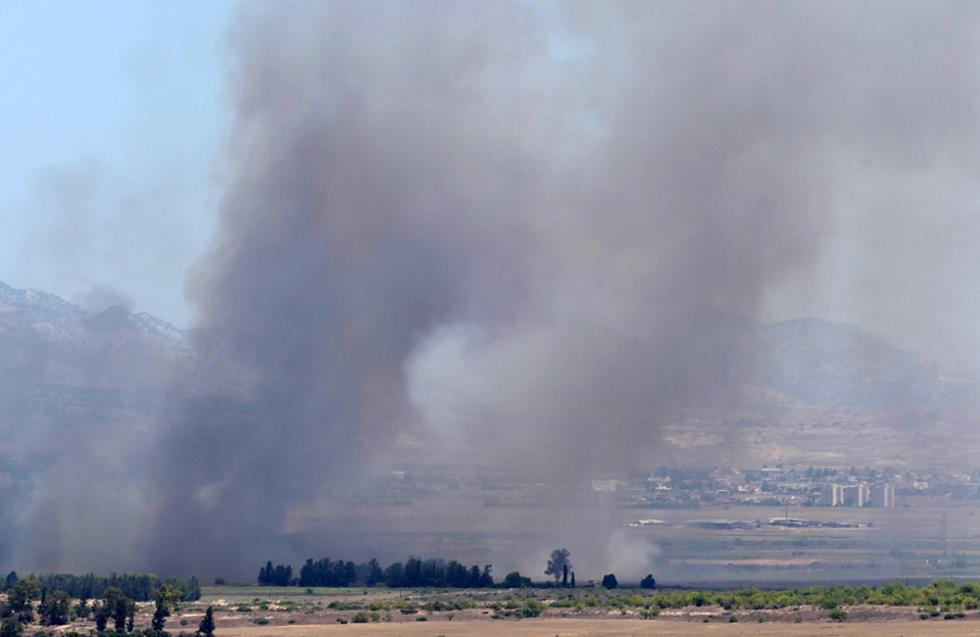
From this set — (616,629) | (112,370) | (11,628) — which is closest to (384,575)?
(616,629)

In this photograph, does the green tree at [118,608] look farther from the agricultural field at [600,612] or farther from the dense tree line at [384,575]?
the dense tree line at [384,575]

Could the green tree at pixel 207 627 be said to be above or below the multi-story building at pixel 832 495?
below

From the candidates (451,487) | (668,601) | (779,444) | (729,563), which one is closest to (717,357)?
(779,444)

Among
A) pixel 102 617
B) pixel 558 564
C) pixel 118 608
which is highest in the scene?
pixel 558 564

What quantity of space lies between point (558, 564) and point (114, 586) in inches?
894

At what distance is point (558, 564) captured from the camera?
97375 millimetres

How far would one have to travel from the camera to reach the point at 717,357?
159 meters

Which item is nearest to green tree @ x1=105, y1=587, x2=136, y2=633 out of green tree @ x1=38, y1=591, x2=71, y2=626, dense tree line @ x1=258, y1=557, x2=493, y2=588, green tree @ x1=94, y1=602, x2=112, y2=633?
green tree @ x1=94, y1=602, x2=112, y2=633

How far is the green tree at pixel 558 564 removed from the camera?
3809 inches

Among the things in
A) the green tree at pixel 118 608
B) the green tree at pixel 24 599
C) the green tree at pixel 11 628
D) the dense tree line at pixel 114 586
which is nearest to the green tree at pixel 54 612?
the green tree at pixel 24 599

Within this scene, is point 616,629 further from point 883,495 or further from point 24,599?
point 883,495

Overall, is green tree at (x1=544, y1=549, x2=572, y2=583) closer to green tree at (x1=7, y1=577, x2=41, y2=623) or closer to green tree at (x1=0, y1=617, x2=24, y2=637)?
green tree at (x1=7, y1=577, x2=41, y2=623)

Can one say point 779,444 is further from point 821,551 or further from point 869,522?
point 821,551

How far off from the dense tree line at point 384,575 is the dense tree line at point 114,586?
6.90m
